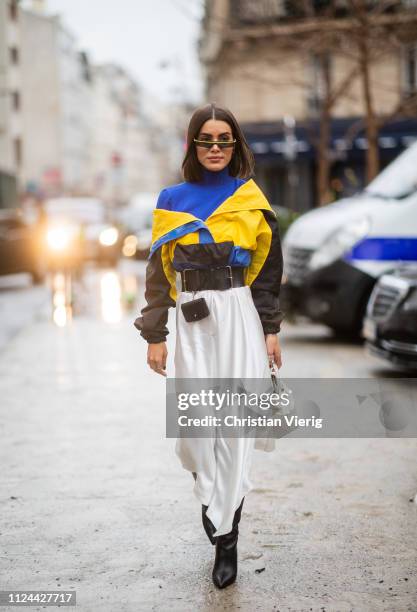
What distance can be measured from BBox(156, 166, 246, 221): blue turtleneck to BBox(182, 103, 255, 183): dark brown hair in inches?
1.2

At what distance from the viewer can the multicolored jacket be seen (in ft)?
12.8

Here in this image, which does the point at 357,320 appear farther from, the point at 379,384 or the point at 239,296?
the point at 239,296

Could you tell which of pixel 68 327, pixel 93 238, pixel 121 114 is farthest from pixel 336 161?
pixel 121 114

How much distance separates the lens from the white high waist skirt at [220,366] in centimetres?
387

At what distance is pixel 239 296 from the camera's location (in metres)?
3.96

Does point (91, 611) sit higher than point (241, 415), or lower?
lower

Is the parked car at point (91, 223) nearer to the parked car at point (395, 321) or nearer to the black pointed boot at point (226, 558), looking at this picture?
the parked car at point (395, 321)

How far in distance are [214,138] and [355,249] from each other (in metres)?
6.33

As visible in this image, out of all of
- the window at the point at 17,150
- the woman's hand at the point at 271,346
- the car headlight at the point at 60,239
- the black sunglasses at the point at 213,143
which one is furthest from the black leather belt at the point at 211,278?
the window at the point at 17,150

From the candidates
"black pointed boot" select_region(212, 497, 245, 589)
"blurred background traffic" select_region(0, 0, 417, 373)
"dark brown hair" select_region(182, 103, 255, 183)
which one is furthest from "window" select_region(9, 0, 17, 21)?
"black pointed boot" select_region(212, 497, 245, 589)

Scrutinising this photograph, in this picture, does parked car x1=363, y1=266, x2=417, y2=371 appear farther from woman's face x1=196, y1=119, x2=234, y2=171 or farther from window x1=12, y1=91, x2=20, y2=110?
window x1=12, y1=91, x2=20, y2=110

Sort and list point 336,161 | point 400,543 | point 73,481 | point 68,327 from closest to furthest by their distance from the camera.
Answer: point 400,543, point 73,481, point 68,327, point 336,161

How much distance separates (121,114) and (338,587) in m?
132

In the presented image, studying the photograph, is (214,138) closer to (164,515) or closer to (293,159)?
(164,515)
